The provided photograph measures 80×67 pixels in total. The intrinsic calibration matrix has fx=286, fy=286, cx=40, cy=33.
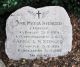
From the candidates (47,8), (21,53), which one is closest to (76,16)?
(47,8)

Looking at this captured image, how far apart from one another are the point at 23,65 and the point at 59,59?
505 mm

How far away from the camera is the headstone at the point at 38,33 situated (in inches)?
151

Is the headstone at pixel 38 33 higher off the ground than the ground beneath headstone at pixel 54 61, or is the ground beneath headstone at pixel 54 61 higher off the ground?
the headstone at pixel 38 33

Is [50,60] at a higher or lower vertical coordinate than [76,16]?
lower

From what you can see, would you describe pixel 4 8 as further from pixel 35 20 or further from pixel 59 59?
pixel 59 59

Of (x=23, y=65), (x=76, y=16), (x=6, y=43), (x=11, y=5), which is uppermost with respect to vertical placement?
(x=11, y=5)

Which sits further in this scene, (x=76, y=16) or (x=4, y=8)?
(x=76, y=16)

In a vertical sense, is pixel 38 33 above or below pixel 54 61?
above

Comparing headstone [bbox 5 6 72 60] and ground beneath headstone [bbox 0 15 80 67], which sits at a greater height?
headstone [bbox 5 6 72 60]

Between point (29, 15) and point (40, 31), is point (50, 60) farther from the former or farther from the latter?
point (29, 15)

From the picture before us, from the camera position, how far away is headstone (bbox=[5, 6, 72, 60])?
3.83 metres

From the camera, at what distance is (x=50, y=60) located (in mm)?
3943

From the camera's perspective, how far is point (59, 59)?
3.95 metres

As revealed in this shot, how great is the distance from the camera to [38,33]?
3.90m
